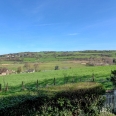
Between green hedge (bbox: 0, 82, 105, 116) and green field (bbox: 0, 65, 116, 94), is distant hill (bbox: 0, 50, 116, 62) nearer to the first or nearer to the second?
green field (bbox: 0, 65, 116, 94)

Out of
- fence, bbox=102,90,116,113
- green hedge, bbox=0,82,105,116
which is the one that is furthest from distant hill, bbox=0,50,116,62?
green hedge, bbox=0,82,105,116

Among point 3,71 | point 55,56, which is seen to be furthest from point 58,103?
point 55,56

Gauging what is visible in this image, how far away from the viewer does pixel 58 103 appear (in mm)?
12117

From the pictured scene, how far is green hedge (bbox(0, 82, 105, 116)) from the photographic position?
37.2 ft

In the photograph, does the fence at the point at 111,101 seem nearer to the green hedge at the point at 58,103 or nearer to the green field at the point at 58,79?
the green hedge at the point at 58,103

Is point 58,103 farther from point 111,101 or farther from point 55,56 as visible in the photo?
point 55,56

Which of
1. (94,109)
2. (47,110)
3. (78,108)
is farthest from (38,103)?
(94,109)

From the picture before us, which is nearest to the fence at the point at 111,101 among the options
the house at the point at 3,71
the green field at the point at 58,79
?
the green field at the point at 58,79

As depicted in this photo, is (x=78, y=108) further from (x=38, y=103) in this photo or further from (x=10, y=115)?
(x=10, y=115)

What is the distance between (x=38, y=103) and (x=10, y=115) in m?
1.54

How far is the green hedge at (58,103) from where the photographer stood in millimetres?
11344

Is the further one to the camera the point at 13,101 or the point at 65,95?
the point at 65,95

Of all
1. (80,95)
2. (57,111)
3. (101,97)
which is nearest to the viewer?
(57,111)

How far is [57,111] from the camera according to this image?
39.5 feet
